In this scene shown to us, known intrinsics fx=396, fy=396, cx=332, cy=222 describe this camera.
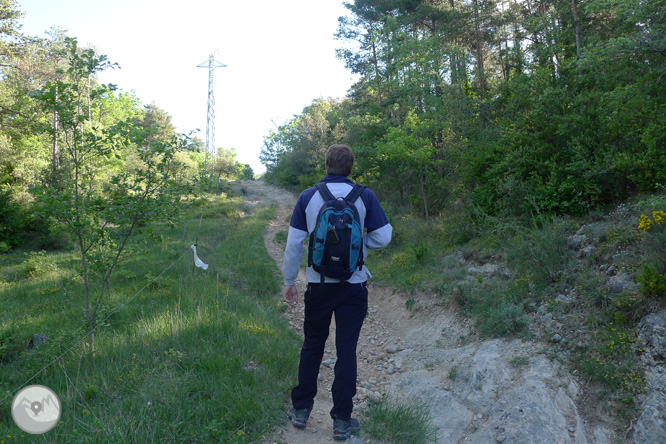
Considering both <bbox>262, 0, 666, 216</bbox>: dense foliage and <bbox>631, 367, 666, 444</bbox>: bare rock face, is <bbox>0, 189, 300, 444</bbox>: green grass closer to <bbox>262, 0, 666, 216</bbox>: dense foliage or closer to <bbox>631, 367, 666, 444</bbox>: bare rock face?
<bbox>631, 367, 666, 444</bbox>: bare rock face

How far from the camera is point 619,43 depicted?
6.45m

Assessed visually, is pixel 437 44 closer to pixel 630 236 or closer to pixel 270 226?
pixel 270 226

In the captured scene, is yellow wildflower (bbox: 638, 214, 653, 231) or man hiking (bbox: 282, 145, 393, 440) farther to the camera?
yellow wildflower (bbox: 638, 214, 653, 231)

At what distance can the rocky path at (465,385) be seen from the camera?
12.2 feet

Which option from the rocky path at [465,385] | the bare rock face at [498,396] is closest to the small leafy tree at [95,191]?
the rocky path at [465,385]

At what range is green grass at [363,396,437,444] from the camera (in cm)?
344

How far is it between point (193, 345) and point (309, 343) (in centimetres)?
174

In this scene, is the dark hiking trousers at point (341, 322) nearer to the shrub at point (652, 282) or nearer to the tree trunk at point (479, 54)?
the shrub at point (652, 282)

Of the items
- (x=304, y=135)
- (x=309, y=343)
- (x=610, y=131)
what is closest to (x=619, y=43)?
(x=610, y=131)

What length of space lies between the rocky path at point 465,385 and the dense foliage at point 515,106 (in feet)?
10.6

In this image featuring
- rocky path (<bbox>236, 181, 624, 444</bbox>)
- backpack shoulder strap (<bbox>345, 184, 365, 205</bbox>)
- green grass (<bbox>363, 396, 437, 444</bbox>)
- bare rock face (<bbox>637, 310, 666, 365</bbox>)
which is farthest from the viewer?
bare rock face (<bbox>637, 310, 666, 365</bbox>)

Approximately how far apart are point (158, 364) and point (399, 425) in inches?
96.3

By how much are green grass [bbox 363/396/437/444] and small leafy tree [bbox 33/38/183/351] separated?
10.7 feet

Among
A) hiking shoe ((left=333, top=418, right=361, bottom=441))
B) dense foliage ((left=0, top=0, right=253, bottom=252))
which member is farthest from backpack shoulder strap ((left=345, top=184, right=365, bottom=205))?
dense foliage ((left=0, top=0, right=253, bottom=252))
